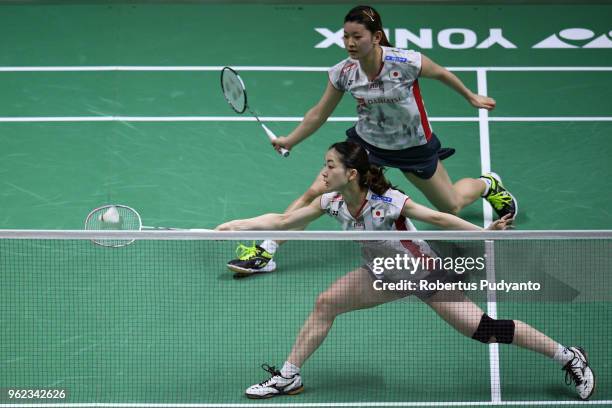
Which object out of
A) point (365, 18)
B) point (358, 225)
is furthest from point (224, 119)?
point (358, 225)

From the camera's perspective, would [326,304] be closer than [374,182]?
Yes

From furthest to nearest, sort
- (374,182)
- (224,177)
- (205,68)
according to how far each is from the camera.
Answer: (205,68) → (224,177) → (374,182)

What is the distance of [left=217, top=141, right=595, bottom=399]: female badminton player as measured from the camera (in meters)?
6.89

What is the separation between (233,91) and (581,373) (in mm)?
3609

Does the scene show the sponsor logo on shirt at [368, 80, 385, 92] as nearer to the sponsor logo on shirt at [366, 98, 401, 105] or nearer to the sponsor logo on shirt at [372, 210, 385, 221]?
the sponsor logo on shirt at [366, 98, 401, 105]

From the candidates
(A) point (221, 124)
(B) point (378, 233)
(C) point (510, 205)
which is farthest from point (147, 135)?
(B) point (378, 233)

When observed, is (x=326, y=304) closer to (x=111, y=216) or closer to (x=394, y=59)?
(x=394, y=59)

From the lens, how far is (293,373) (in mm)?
7148

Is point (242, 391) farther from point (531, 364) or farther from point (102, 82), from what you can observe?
point (102, 82)

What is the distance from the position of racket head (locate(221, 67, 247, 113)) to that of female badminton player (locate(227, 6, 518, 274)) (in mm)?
774

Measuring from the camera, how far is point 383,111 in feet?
27.1

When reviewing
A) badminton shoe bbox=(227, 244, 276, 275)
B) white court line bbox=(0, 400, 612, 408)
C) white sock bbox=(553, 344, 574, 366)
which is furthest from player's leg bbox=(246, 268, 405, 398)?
badminton shoe bbox=(227, 244, 276, 275)

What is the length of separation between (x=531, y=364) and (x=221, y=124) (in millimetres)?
4095

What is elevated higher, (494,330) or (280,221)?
(280,221)
